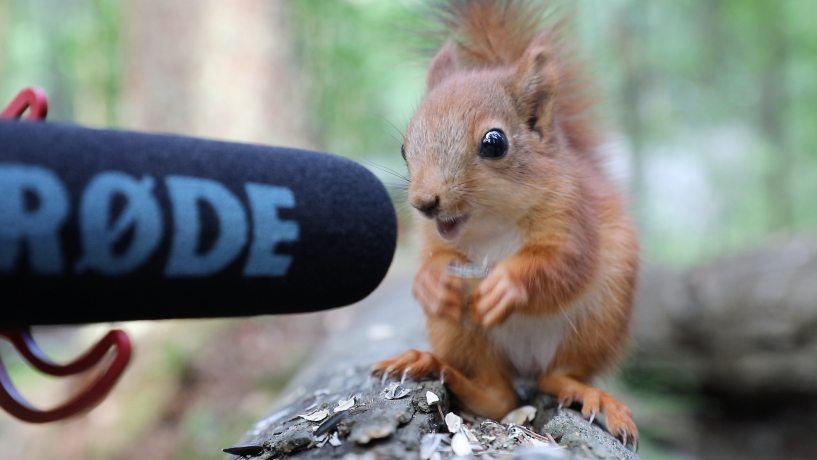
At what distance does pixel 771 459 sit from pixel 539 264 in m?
3.16

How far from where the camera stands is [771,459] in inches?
134

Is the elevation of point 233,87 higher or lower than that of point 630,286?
higher

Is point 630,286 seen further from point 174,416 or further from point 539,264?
point 174,416

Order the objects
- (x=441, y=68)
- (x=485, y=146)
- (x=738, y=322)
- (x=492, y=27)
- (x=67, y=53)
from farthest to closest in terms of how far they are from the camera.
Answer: (x=67, y=53) → (x=738, y=322) → (x=492, y=27) → (x=441, y=68) → (x=485, y=146)

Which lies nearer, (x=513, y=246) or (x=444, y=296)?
(x=444, y=296)

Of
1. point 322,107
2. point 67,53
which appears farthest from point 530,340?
point 67,53

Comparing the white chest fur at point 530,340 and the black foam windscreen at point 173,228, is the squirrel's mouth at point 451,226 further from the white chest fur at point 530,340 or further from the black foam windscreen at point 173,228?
the black foam windscreen at point 173,228

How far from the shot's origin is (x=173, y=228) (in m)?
0.62

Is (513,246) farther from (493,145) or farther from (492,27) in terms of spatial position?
(492,27)

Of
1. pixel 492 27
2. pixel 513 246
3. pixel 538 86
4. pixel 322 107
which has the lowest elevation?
pixel 322 107

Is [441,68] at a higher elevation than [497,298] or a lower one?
higher

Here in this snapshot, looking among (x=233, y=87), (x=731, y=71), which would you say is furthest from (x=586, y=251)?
(x=731, y=71)

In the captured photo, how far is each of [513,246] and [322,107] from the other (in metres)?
6.59

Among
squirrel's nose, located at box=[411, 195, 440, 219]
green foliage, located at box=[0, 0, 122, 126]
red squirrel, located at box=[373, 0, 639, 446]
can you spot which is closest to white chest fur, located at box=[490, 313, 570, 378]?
red squirrel, located at box=[373, 0, 639, 446]
